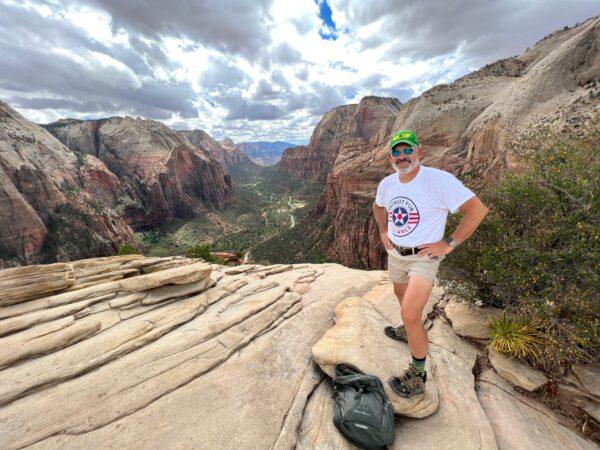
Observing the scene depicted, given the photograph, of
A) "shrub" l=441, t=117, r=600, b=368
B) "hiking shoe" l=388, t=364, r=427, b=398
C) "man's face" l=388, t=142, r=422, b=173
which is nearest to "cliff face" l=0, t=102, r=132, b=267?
"hiking shoe" l=388, t=364, r=427, b=398

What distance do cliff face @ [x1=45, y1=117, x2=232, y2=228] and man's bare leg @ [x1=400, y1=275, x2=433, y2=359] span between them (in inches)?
5076

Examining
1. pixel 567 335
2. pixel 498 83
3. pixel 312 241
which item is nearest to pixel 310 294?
pixel 567 335

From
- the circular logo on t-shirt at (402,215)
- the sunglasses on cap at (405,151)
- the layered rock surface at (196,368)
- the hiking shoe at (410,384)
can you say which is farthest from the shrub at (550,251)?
the sunglasses on cap at (405,151)

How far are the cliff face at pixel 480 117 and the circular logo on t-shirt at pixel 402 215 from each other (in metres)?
7.57

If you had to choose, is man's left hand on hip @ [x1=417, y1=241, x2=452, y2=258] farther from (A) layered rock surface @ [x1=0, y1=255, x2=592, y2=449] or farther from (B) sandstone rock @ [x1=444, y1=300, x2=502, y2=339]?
(B) sandstone rock @ [x1=444, y1=300, x2=502, y2=339]

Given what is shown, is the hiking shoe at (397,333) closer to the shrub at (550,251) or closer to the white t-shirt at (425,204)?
the shrub at (550,251)

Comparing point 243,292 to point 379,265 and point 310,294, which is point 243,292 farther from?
point 379,265

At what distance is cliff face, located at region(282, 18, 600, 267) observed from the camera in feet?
97.4

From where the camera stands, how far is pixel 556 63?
32781mm

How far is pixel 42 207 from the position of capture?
59.8 meters

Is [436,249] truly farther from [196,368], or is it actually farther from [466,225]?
[196,368]

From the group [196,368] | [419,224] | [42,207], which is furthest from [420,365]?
[42,207]

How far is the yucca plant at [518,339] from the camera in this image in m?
5.30

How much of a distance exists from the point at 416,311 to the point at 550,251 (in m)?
3.27
